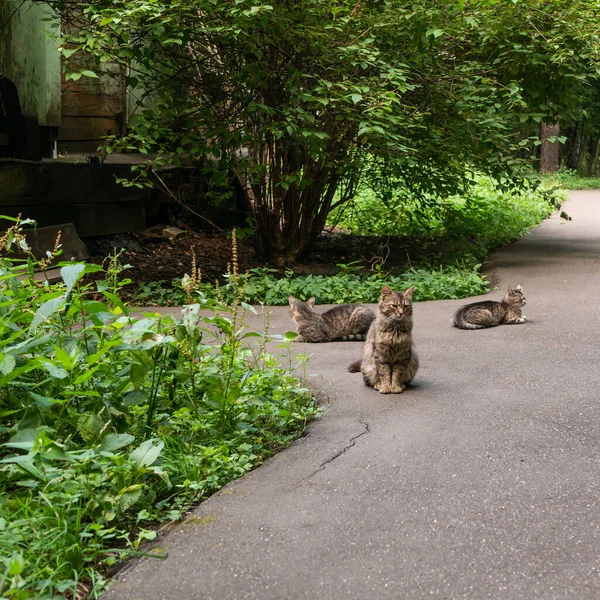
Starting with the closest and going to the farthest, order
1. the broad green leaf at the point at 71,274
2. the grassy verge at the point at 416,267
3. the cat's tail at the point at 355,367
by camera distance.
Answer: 1. the broad green leaf at the point at 71,274
2. the cat's tail at the point at 355,367
3. the grassy verge at the point at 416,267

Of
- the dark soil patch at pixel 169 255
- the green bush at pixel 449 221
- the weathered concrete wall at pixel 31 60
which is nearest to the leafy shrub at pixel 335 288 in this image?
the dark soil patch at pixel 169 255

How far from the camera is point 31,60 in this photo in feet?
33.6

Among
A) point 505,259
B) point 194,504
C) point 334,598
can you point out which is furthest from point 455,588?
point 505,259

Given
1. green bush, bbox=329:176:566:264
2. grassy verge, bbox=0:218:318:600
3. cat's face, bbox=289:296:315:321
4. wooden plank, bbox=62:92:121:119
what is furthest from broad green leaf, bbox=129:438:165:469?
wooden plank, bbox=62:92:121:119

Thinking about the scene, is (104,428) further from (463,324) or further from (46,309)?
(463,324)

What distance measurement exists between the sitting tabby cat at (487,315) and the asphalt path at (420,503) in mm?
1415

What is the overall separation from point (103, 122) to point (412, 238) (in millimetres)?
5866

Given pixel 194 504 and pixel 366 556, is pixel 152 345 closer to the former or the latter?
pixel 194 504

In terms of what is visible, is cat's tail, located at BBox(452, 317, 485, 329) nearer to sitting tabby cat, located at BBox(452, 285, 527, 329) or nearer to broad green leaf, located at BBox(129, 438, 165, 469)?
sitting tabby cat, located at BBox(452, 285, 527, 329)

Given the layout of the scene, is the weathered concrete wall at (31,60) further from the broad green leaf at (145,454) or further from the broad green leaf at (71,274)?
the broad green leaf at (145,454)

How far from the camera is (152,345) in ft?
14.1

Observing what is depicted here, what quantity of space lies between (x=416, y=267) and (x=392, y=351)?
587 centimetres

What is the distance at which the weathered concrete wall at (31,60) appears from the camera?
9828 millimetres

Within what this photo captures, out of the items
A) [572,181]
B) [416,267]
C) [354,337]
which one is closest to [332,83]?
[354,337]
